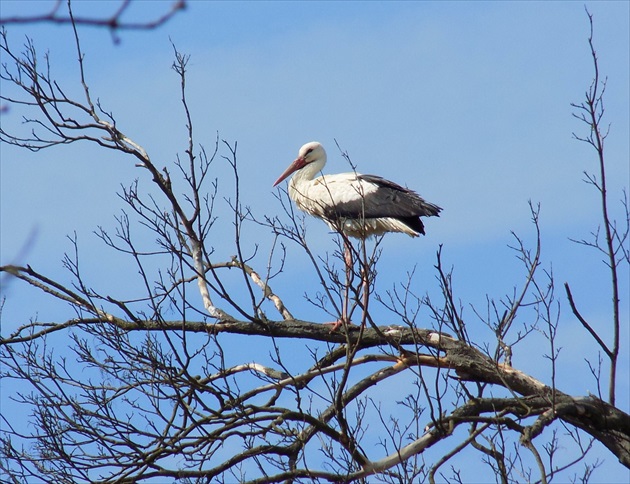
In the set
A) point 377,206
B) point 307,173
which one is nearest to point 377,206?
point 377,206

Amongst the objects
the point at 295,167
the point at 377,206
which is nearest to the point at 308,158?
the point at 295,167

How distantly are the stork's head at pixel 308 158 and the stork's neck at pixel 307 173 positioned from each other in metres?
0.02

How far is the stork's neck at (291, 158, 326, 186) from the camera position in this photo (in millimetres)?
10977

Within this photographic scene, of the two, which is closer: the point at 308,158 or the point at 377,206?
the point at 377,206

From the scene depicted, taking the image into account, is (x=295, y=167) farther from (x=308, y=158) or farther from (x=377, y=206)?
(x=377, y=206)

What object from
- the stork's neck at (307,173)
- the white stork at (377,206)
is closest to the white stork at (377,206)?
the white stork at (377,206)

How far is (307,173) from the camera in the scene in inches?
433

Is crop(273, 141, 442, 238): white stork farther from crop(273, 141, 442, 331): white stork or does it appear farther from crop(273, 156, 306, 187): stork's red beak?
crop(273, 156, 306, 187): stork's red beak

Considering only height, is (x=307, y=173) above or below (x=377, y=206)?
above

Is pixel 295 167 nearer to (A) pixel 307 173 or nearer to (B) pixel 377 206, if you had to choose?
(A) pixel 307 173

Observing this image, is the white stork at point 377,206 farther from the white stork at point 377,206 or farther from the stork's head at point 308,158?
the stork's head at point 308,158

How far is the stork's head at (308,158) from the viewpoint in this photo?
11.1 meters

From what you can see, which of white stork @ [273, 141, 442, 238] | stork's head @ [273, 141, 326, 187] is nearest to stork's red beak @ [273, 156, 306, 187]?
stork's head @ [273, 141, 326, 187]

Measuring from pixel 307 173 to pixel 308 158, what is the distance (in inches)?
10.1
